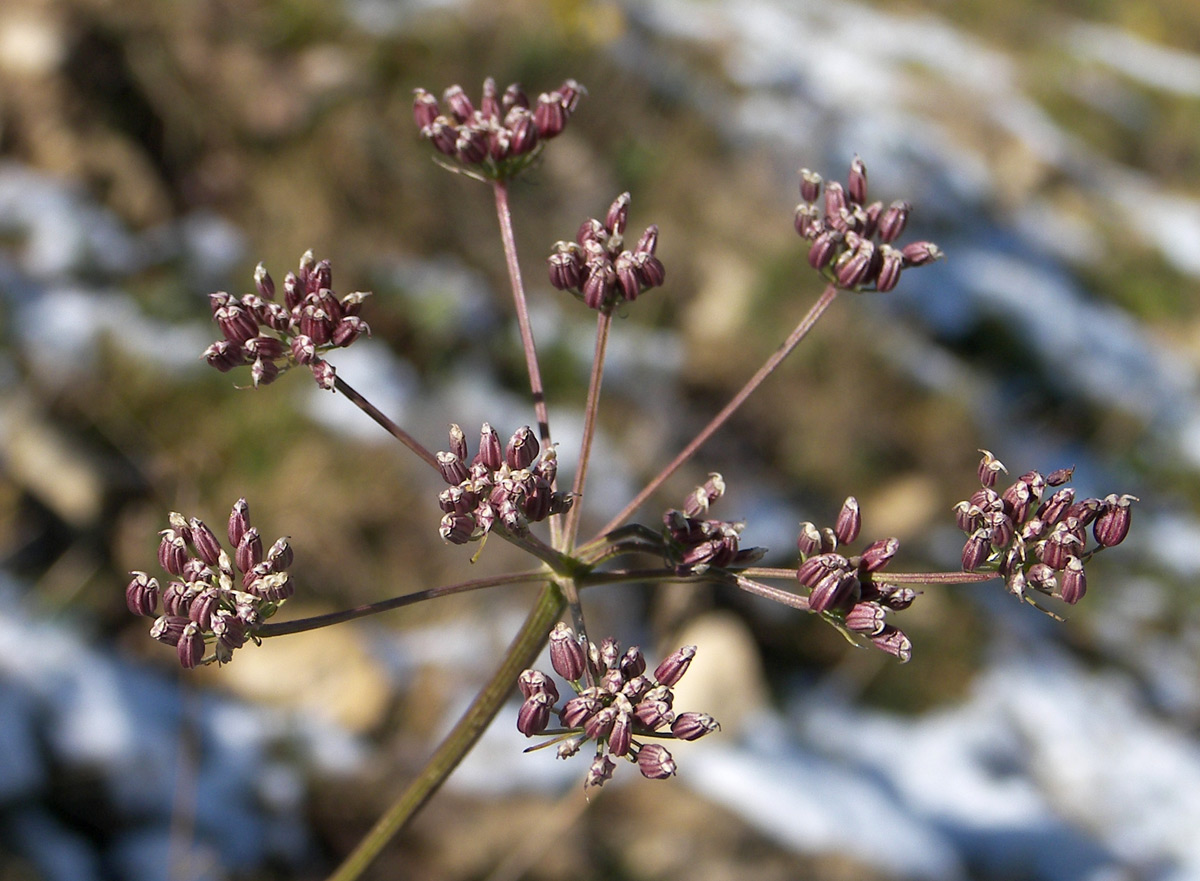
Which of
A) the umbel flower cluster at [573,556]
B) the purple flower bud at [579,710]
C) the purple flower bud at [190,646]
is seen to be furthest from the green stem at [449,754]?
the purple flower bud at [190,646]

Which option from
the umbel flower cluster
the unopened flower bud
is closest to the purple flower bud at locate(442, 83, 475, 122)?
the umbel flower cluster

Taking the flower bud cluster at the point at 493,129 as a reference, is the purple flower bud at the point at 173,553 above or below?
below

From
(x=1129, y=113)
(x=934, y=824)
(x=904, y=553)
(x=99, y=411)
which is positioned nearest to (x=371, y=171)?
(x=99, y=411)

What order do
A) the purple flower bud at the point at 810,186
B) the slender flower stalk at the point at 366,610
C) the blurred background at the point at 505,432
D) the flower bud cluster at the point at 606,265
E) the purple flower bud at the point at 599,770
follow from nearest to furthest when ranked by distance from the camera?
the slender flower stalk at the point at 366,610 → the purple flower bud at the point at 599,770 → the flower bud cluster at the point at 606,265 → the purple flower bud at the point at 810,186 → the blurred background at the point at 505,432

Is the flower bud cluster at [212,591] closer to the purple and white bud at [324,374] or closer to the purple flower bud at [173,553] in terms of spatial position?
the purple flower bud at [173,553]

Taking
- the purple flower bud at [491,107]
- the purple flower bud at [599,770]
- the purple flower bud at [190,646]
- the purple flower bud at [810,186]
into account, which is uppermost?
the purple flower bud at [810,186]
